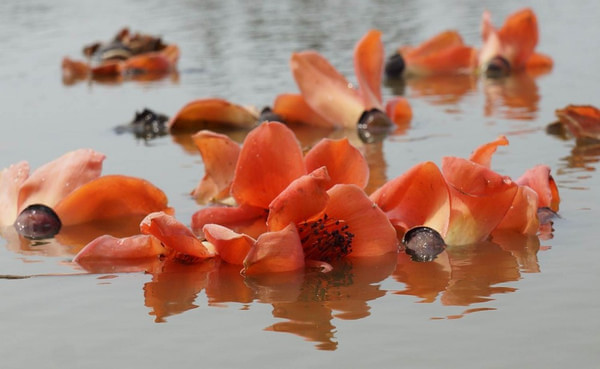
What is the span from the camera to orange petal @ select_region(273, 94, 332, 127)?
4879 millimetres

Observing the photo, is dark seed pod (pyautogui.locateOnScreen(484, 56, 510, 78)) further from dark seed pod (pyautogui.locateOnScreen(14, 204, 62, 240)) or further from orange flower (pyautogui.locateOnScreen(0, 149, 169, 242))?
dark seed pod (pyautogui.locateOnScreen(14, 204, 62, 240))

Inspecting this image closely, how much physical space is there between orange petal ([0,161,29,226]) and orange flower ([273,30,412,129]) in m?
1.42

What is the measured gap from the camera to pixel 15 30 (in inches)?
411

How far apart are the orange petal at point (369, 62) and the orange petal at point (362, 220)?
4.65 feet

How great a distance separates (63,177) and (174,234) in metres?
0.71

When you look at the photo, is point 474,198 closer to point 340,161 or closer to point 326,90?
point 340,161

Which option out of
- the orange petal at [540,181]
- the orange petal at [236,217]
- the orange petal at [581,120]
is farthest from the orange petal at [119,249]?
the orange petal at [581,120]

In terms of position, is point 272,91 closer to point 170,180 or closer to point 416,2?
point 170,180

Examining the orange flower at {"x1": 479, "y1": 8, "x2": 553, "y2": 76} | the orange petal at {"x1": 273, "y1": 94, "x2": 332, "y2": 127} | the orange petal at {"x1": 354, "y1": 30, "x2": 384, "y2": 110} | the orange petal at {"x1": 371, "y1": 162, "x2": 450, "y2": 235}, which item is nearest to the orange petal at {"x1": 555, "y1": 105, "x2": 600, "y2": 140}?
the orange petal at {"x1": 354, "y1": 30, "x2": 384, "y2": 110}

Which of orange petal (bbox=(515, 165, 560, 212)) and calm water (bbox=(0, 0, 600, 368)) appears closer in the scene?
calm water (bbox=(0, 0, 600, 368))

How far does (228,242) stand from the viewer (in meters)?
2.45

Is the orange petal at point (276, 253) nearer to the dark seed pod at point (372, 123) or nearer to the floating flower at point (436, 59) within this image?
the dark seed pod at point (372, 123)

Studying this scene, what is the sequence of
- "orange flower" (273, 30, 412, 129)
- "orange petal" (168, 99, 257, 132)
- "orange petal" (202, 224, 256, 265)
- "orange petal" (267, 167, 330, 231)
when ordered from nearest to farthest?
"orange petal" (267, 167, 330, 231)
"orange petal" (202, 224, 256, 265)
"orange flower" (273, 30, 412, 129)
"orange petal" (168, 99, 257, 132)

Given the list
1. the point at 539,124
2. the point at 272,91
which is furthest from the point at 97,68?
the point at 539,124
